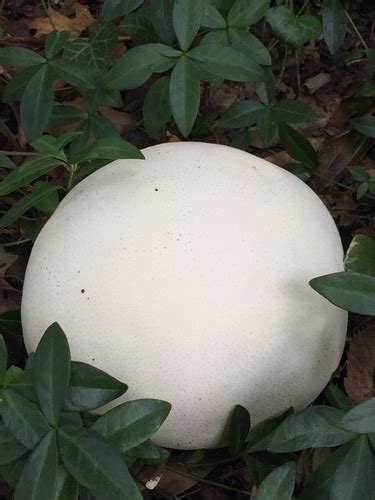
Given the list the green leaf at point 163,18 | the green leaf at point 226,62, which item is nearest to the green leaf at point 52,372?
the green leaf at point 226,62

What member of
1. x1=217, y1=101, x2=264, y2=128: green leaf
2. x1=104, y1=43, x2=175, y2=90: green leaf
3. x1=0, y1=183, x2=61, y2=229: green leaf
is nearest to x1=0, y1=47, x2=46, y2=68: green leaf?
x1=104, y1=43, x2=175, y2=90: green leaf

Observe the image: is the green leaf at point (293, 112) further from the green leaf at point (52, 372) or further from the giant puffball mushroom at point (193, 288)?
the green leaf at point (52, 372)

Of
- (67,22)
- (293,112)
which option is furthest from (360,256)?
(67,22)

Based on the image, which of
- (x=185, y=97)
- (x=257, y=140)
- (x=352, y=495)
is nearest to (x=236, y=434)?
(x=352, y=495)

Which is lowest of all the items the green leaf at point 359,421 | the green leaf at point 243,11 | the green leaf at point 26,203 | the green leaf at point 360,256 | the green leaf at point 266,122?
the green leaf at point 360,256

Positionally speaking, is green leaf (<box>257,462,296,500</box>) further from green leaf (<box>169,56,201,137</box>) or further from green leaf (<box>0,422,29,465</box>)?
green leaf (<box>169,56,201,137</box>)
